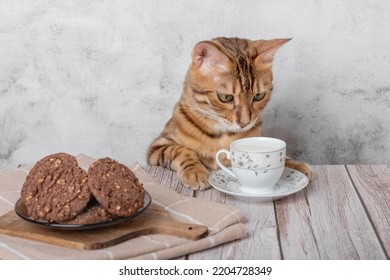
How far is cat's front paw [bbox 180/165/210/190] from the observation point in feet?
4.63

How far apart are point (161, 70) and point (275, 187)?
0.89 metres

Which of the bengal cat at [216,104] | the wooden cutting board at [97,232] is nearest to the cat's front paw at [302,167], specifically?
the bengal cat at [216,104]

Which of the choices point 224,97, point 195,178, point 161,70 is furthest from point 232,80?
point 161,70

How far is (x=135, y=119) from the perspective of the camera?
222 cm

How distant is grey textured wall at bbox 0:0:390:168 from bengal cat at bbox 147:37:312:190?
495 millimetres

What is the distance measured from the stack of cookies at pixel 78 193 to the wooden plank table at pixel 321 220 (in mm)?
160

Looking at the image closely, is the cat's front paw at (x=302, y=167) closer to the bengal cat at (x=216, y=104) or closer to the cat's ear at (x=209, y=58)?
the bengal cat at (x=216, y=104)

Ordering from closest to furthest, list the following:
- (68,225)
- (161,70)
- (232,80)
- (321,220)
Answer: (68,225), (321,220), (232,80), (161,70)

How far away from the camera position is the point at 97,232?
1.09 meters

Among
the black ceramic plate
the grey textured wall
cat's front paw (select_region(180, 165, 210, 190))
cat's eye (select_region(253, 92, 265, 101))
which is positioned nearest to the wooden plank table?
cat's front paw (select_region(180, 165, 210, 190))

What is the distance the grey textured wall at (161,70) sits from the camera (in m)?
2.03

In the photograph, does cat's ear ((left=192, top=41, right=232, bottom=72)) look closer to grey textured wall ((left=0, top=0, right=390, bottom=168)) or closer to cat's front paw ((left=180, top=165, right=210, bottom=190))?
cat's front paw ((left=180, top=165, right=210, bottom=190))

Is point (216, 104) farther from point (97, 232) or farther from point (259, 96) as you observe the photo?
point (97, 232)

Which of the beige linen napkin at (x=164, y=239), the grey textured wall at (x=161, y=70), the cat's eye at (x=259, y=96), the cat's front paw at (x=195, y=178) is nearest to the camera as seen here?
the beige linen napkin at (x=164, y=239)
